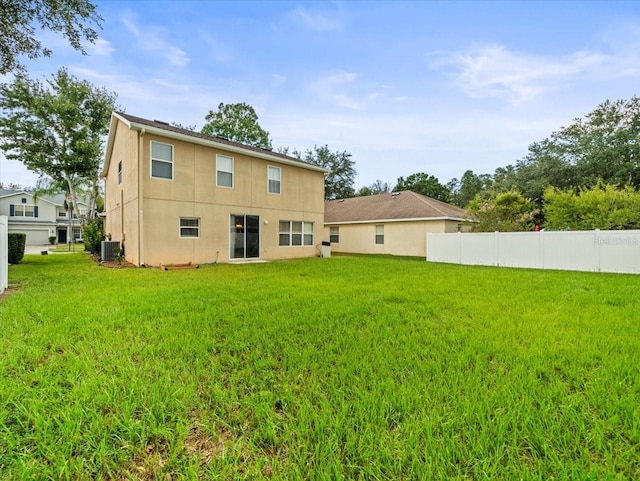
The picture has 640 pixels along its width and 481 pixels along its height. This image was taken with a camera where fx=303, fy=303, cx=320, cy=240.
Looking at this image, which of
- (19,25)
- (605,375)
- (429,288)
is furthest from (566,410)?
(19,25)

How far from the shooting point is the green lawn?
184 cm

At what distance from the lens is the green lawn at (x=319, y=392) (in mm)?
1836

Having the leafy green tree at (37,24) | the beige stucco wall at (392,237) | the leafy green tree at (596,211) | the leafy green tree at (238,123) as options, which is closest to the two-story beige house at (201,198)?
the leafy green tree at (37,24)

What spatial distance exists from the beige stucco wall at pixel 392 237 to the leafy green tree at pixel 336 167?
14476 millimetres

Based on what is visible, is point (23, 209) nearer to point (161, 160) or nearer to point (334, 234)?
point (161, 160)

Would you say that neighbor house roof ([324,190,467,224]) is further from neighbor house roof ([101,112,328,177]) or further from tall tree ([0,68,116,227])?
tall tree ([0,68,116,227])

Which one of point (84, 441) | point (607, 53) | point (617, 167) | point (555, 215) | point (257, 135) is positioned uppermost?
point (257, 135)

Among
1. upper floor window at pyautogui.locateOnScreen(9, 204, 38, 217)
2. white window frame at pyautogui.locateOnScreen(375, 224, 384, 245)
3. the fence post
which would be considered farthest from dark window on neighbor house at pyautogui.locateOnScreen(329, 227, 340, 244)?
upper floor window at pyautogui.locateOnScreen(9, 204, 38, 217)

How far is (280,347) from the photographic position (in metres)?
3.43

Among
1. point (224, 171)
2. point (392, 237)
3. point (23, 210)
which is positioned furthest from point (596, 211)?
point (23, 210)

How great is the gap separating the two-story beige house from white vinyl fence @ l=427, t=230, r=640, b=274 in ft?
22.6

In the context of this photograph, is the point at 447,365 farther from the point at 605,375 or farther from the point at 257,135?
the point at 257,135

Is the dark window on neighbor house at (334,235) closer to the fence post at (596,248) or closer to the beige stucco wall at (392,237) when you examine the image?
the beige stucco wall at (392,237)

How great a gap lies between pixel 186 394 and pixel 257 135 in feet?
99.2
